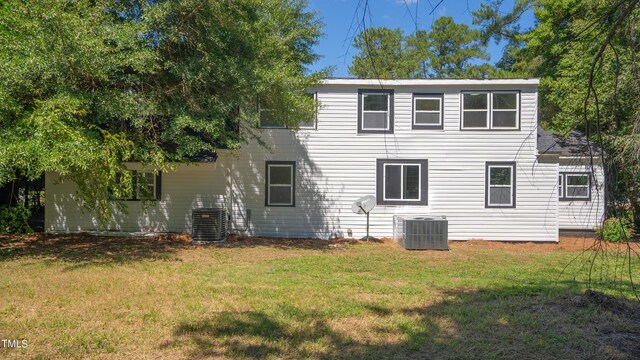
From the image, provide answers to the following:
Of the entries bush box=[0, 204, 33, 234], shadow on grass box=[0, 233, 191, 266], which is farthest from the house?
shadow on grass box=[0, 233, 191, 266]

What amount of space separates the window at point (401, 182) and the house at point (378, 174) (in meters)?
0.03

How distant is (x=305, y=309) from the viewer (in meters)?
5.62

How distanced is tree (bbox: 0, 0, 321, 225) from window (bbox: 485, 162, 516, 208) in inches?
244

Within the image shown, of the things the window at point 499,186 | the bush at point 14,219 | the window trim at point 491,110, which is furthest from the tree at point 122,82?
the window at point 499,186

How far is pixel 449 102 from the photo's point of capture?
1327cm

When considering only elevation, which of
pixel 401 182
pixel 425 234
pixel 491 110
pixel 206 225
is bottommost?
pixel 425 234

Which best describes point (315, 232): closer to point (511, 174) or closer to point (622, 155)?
point (511, 174)

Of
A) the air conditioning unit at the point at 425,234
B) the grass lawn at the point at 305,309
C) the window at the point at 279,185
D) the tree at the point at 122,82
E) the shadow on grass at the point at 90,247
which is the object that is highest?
the tree at the point at 122,82

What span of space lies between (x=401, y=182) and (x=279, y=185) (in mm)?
3806

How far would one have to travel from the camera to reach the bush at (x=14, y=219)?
42.0 feet

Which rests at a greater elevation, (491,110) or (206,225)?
(491,110)

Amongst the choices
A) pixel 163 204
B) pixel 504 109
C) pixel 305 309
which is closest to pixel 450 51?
pixel 504 109

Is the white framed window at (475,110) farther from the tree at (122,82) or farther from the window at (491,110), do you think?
the tree at (122,82)

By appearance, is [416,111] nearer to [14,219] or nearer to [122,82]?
[122,82]
